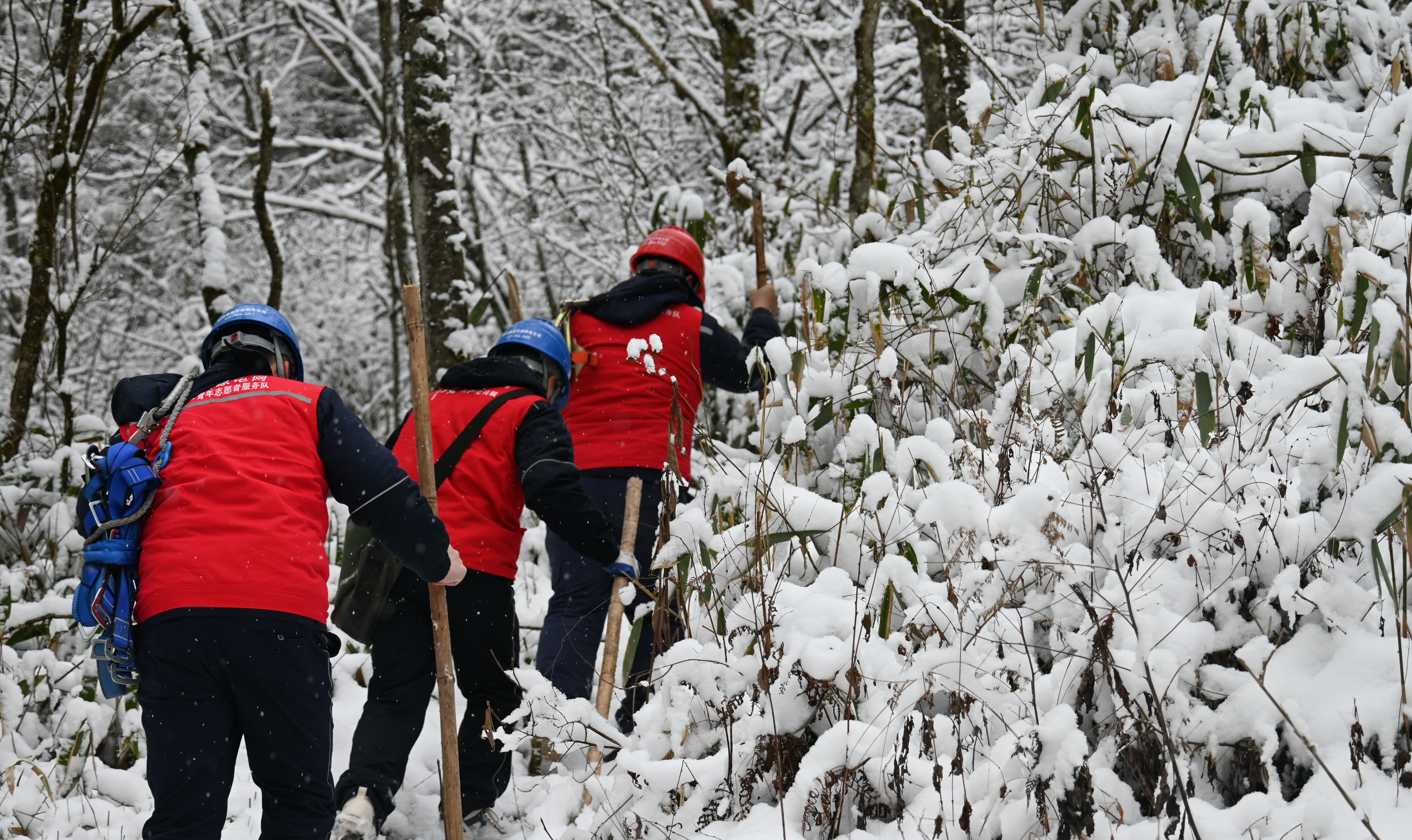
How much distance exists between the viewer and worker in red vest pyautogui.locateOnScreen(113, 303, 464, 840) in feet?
8.06

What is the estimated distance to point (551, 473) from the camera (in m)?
3.15

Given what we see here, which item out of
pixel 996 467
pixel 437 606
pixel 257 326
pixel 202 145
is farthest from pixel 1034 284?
pixel 202 145

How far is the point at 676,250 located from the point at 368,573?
1.85 m

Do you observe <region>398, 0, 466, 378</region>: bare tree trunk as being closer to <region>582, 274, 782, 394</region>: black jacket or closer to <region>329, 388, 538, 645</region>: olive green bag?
<region>582, 274, 782, 394</region>: black jacket

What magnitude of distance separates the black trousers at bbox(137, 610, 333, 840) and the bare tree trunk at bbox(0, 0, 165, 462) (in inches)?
148

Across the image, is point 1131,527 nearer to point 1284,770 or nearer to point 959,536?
point 959,536

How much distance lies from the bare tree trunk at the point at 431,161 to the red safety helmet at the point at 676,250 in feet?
3.92

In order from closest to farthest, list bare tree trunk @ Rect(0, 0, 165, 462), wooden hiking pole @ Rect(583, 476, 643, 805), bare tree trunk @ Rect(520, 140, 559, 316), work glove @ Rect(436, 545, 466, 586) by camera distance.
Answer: work glove @ Rect(436, 545, 466, 586), wooden hiking pole @ Rect(583, 476, 643, 805), bare tree trunk @ Rect(0, 0, 165, 462), bare tree trunk @ Rect(520, 140, 559, 316)

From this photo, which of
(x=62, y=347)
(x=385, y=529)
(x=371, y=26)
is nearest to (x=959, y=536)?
(x=385, y=529)

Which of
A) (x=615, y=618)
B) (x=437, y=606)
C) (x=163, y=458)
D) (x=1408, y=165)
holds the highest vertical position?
(x=1408, y=165)

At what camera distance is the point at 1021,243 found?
395 cm

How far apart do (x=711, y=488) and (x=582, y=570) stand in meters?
0.77

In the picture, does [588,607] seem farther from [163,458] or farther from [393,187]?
[393,187]

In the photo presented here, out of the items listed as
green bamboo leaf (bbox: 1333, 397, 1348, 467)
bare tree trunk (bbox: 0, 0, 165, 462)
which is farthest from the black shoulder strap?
bare tree trunk (bbox: 0, 0, 165, 462)
